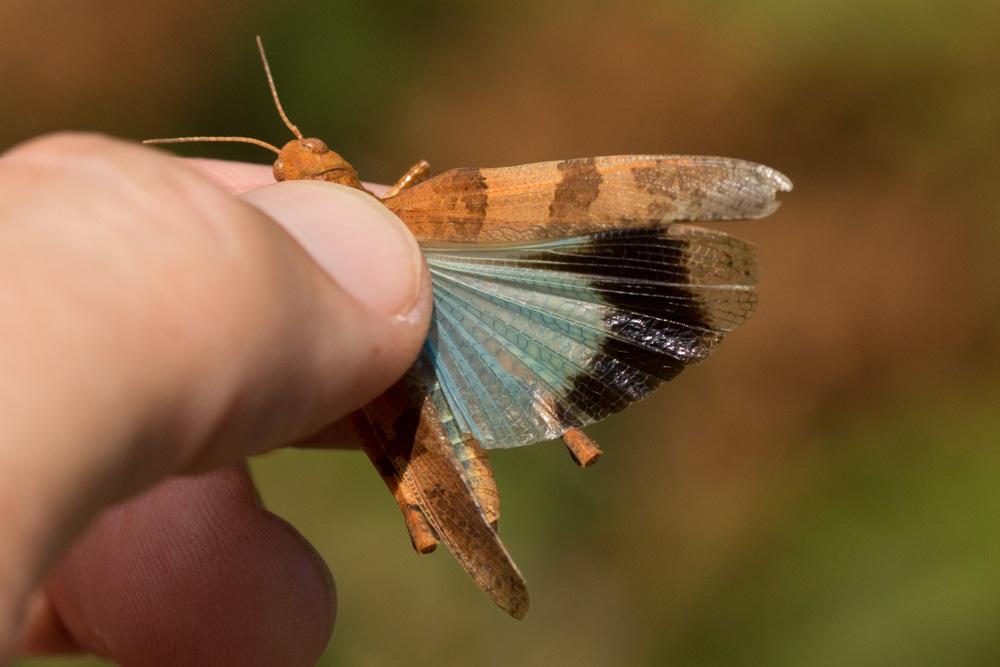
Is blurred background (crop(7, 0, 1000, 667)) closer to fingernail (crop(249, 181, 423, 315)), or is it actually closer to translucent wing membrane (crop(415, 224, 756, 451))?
translucent wing membrane (crop(415, 224, 756, 451))

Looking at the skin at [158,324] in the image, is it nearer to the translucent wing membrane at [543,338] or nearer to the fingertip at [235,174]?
the translucent wing membrane at [543,338]

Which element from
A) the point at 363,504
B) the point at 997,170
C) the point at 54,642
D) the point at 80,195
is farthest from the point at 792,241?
the point at 80,195

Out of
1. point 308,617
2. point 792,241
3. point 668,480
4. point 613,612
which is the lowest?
point 613,612

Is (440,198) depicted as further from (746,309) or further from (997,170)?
(997,170)

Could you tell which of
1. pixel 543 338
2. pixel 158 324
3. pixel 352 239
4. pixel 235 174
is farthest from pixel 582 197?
pixel 235 174

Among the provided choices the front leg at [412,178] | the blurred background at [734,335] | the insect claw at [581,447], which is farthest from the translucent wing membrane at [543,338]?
the blurred background at [734,335]

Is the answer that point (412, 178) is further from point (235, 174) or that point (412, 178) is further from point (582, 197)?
point (235, 174)

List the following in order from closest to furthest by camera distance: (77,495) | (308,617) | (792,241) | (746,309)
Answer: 1. (77,495)
2. (746,309)
3. (308,617)
4. (792,241)
